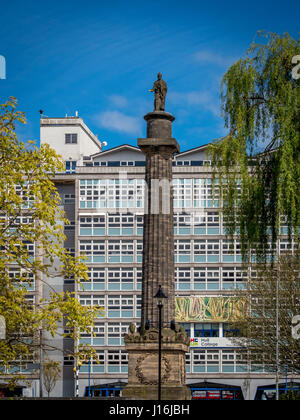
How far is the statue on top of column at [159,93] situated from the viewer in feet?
129

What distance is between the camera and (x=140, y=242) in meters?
85.5

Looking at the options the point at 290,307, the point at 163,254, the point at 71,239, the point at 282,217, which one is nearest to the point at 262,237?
the point at 282,217

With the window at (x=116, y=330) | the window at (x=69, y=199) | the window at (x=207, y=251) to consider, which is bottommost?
the window at (x=116, y=330)

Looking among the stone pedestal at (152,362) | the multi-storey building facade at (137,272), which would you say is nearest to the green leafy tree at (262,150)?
the stone pedestal at (152,362)

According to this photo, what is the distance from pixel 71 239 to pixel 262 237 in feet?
211

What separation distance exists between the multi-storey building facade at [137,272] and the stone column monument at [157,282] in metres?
43.8

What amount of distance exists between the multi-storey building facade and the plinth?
43.8m

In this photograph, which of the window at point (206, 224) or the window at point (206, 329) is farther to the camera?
the window at point (206, 224)

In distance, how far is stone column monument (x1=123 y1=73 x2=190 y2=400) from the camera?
120 ft

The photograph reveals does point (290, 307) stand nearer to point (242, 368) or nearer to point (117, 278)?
point (242, 368)

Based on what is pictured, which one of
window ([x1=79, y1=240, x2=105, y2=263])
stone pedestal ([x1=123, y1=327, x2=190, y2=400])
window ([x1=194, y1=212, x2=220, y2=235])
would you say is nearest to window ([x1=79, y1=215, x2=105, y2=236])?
window ([x1=79, y1=240, x2=105, y2=263])

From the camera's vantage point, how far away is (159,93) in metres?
39.6

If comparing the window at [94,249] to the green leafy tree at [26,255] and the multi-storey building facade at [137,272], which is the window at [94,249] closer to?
the multi-storey building facade at [137,272]

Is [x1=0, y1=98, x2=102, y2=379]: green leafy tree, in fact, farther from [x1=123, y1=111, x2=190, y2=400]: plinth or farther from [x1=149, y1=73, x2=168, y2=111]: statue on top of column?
[x1=149, y1=73, x2=168, y2=111]: statue on top of column
